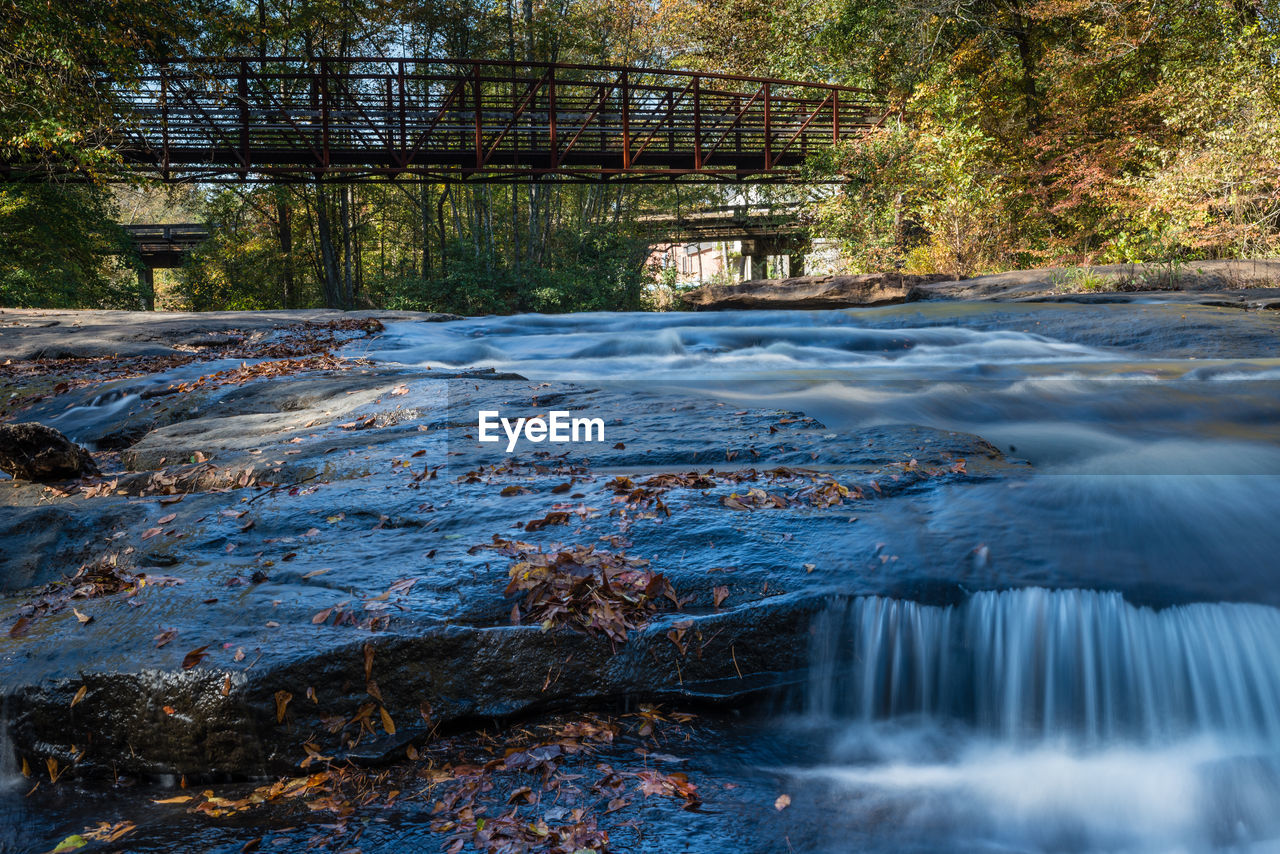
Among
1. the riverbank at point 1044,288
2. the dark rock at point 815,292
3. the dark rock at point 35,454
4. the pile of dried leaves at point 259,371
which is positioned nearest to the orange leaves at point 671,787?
the dark rock at point 35,454

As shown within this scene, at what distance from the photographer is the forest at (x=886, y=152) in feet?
54.6

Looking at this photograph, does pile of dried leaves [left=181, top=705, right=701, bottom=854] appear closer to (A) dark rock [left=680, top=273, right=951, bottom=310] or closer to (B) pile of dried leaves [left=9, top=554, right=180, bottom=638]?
(B) pile of dried leaves [left=9, top=554, right=180, bottom=638]

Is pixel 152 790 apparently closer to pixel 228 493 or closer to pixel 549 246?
pixel 228 493

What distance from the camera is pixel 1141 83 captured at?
68.3ft

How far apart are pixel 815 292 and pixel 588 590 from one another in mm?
15024

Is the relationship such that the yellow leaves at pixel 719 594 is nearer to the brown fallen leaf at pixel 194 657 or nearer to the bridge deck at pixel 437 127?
the brown fallen leaf at pixel 194 657

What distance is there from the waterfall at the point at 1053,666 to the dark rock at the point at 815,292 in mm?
13455

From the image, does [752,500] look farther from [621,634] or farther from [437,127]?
[437,127]

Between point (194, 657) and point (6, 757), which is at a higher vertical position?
point (194, 657)

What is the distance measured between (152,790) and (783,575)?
8.03 feet

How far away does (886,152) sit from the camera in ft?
70.5

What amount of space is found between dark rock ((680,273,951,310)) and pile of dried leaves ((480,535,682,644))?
14.0 m

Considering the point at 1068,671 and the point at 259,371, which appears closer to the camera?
the point at 1068,671

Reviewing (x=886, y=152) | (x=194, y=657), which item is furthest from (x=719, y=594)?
(x=886, y=152)
